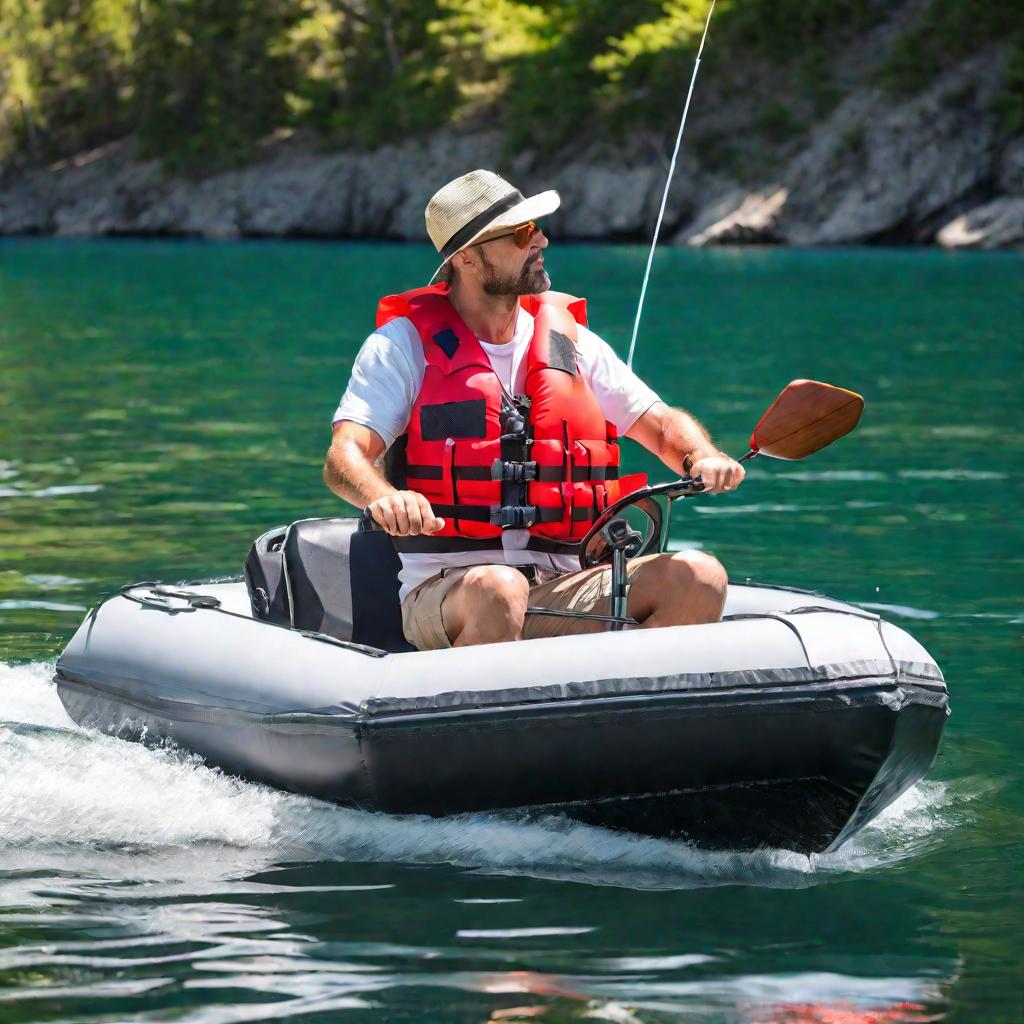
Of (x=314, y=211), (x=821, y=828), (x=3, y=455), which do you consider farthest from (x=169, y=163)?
(x=821, y=828)

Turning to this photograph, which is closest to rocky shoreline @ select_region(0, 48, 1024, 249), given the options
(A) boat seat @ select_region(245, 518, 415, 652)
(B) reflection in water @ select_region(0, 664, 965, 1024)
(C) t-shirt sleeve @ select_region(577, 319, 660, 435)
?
(C) t-shirt sleeve @ select_region(577, 319, 660, 435)

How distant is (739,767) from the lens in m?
4.14

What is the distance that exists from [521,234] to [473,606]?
36.8 inches

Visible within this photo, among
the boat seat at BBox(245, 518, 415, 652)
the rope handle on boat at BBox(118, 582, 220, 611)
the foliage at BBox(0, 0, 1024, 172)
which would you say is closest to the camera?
the boat seat at BBox(245, 518, 415, 652)

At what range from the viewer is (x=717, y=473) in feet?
14.5

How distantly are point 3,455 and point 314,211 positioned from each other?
1431 inches

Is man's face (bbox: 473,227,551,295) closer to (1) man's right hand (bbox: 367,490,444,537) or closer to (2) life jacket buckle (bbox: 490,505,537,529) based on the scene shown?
(2) life jacket buckle (bbox: 490,505,537,529)

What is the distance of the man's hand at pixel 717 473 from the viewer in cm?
441

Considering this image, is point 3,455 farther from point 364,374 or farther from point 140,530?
point 364,374

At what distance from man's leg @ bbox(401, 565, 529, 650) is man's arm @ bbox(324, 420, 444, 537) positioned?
0.51 feet

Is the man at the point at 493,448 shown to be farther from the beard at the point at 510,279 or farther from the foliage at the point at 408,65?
the foliage at the point at 408,65

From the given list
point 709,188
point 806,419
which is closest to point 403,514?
point 806,419

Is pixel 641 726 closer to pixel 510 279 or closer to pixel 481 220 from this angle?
pixel 510 279

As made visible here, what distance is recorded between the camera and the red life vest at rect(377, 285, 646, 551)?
450cm
